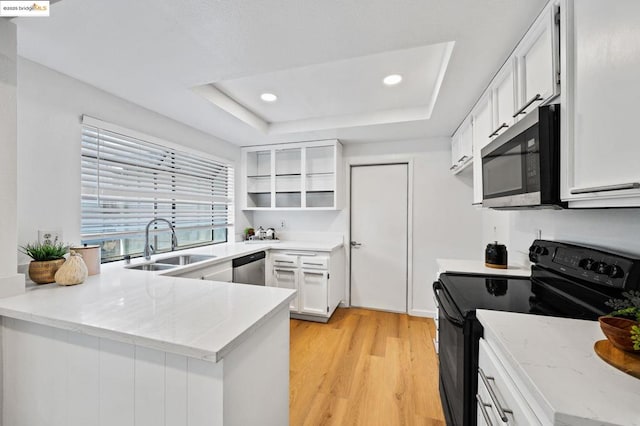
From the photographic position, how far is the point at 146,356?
901mm

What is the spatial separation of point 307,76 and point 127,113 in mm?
1573

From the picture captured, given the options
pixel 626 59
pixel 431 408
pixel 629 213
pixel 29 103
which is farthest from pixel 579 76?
pixel 29 103

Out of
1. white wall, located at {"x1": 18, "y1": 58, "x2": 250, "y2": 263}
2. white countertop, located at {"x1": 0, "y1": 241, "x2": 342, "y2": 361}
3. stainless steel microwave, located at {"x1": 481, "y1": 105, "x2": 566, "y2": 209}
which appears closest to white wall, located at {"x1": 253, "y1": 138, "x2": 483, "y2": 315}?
stainless steel microwave, located at {"x1": 481, "y1": 105, "x2": 566, "y2": 209}

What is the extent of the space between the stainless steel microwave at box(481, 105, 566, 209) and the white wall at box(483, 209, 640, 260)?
0.91ft

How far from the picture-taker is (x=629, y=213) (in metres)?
1.06

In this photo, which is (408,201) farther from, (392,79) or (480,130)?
(392,79)

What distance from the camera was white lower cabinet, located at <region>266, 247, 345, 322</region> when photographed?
301 cm

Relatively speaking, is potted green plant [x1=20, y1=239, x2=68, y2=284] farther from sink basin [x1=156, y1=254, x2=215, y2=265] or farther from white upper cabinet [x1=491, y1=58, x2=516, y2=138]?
white upper cabinet [x1=491, y1=58, x2=516, y2=138]

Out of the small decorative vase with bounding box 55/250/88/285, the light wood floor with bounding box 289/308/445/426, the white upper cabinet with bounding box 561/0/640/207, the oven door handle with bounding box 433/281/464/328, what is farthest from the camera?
the light wood floor with bounding box 289/308/445/426

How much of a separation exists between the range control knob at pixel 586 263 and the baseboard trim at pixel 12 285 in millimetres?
2676

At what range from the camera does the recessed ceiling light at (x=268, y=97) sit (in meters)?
2.34

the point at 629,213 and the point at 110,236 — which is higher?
the point at 629,213

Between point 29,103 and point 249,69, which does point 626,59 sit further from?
point 29,103

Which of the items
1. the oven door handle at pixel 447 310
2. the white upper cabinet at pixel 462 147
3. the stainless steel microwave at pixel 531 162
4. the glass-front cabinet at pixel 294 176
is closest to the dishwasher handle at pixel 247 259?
the glass-front cabinet at pixel 294 176
